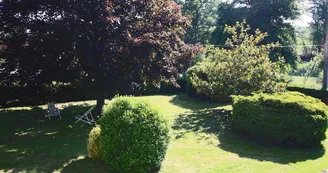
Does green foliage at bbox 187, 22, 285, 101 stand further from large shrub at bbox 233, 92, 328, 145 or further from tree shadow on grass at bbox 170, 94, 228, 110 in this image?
tree shadow on grass at bbox 170, 94, 228, 110

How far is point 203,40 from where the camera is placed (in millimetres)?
40219

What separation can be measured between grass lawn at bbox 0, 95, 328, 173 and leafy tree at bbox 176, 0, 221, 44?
27108 mm

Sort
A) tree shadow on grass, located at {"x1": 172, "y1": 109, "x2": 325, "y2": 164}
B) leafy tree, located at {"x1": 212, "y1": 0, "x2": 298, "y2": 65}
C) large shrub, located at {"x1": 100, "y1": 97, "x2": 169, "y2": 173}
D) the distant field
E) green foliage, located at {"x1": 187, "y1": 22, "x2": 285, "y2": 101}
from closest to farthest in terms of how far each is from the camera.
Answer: large shrub, located at {"x1": 100, "y1": 97, "x2": 169, "y2": 173}
tree shadow on grass, located at {"x1": 172, "y1": 109, "x2": 325, "y2": 164}
green foliage, located at {"x1": 187, "y1": 22, "x2": 285, "y2": 101}
the distant field
leafy tree, located at {"x1": 212, "y1": 0, "x2": 298, "y2": 65}

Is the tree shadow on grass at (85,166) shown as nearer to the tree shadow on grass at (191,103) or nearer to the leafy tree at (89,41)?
the leafy tree at (89,41)

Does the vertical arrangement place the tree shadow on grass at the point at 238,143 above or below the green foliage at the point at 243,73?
below

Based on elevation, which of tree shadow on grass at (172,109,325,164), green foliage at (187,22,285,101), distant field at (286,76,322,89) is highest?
A: green foliage at (187,22,285,101)

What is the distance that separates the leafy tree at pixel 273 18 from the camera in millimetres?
27730

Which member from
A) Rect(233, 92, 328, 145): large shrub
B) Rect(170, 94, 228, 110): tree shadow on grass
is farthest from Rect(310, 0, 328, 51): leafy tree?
Rect(233, 92, 328, 145): large shrub

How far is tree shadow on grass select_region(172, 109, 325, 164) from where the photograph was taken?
8.26 metres

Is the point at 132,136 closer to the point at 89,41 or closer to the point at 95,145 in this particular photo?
the point at 95,145

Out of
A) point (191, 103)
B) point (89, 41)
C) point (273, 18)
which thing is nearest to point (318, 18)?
point (273, 18)

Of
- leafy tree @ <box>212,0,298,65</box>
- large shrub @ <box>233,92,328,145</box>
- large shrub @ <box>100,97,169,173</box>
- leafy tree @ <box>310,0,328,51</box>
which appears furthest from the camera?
leafy tree @ <box>310,0,328,51</box>

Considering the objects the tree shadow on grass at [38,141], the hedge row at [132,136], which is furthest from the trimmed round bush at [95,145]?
the tree shadow on grass at [38,141]

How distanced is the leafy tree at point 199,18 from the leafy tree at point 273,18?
829cm
